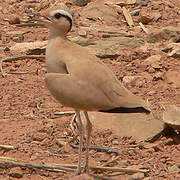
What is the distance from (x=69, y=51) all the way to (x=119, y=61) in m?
2.74

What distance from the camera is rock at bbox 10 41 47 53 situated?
7078 mm

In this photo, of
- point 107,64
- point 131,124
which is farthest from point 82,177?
point 107,64

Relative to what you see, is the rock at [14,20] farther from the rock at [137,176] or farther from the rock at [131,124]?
the rock at [137,176]

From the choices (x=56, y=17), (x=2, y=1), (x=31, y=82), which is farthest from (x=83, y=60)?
(x=2, y=1)

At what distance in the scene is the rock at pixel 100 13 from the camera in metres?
8.34

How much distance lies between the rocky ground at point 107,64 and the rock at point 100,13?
15 mm

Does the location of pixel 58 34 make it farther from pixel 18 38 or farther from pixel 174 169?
pixel 18 38

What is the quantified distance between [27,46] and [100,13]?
5.55 feet

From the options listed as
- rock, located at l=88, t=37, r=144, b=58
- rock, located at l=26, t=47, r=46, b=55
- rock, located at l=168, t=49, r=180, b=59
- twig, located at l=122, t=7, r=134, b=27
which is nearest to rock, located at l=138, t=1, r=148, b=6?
twig, located at l=122, t=7, r=134, b=27

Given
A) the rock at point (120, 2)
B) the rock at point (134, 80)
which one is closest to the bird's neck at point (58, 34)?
the rock at point (134, 80)

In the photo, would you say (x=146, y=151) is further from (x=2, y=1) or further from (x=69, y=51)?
(x=2, y=1)

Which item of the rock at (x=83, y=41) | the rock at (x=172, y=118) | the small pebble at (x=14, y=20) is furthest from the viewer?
the small pebble at (x=14, y=20)

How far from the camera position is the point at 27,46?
23.5 ft

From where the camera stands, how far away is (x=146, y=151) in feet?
16.0
